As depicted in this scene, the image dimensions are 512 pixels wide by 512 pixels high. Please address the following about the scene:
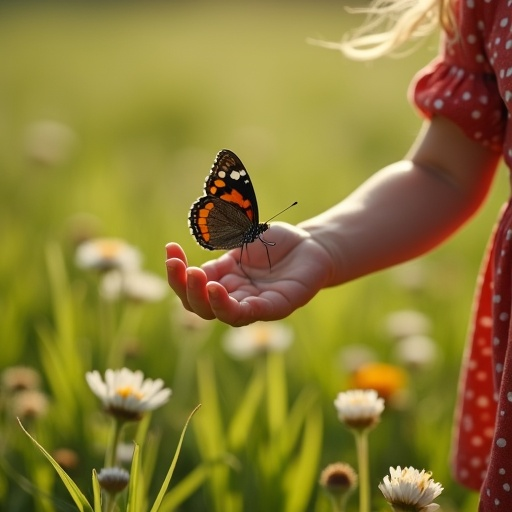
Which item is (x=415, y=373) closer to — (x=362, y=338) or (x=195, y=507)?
(x=362, y=338)

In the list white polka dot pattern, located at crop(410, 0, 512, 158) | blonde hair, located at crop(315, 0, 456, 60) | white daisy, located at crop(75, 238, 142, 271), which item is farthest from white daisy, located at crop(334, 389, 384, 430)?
white daisy, located at crop(75, 238, 142, 271)

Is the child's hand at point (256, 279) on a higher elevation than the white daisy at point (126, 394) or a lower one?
higher

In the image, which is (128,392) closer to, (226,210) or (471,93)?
(226,210)

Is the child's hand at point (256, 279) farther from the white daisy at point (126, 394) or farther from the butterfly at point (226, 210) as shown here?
the white daisy at point (126, 394)

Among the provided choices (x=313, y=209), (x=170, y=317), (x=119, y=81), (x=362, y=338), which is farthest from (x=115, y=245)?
(x=119, y=81)

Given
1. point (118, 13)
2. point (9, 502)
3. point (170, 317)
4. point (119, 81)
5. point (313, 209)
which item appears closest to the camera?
point (9, 502)

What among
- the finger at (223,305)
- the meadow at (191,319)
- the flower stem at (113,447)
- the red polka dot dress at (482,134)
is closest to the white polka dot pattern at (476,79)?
the red polka dot dress at (482,134)
